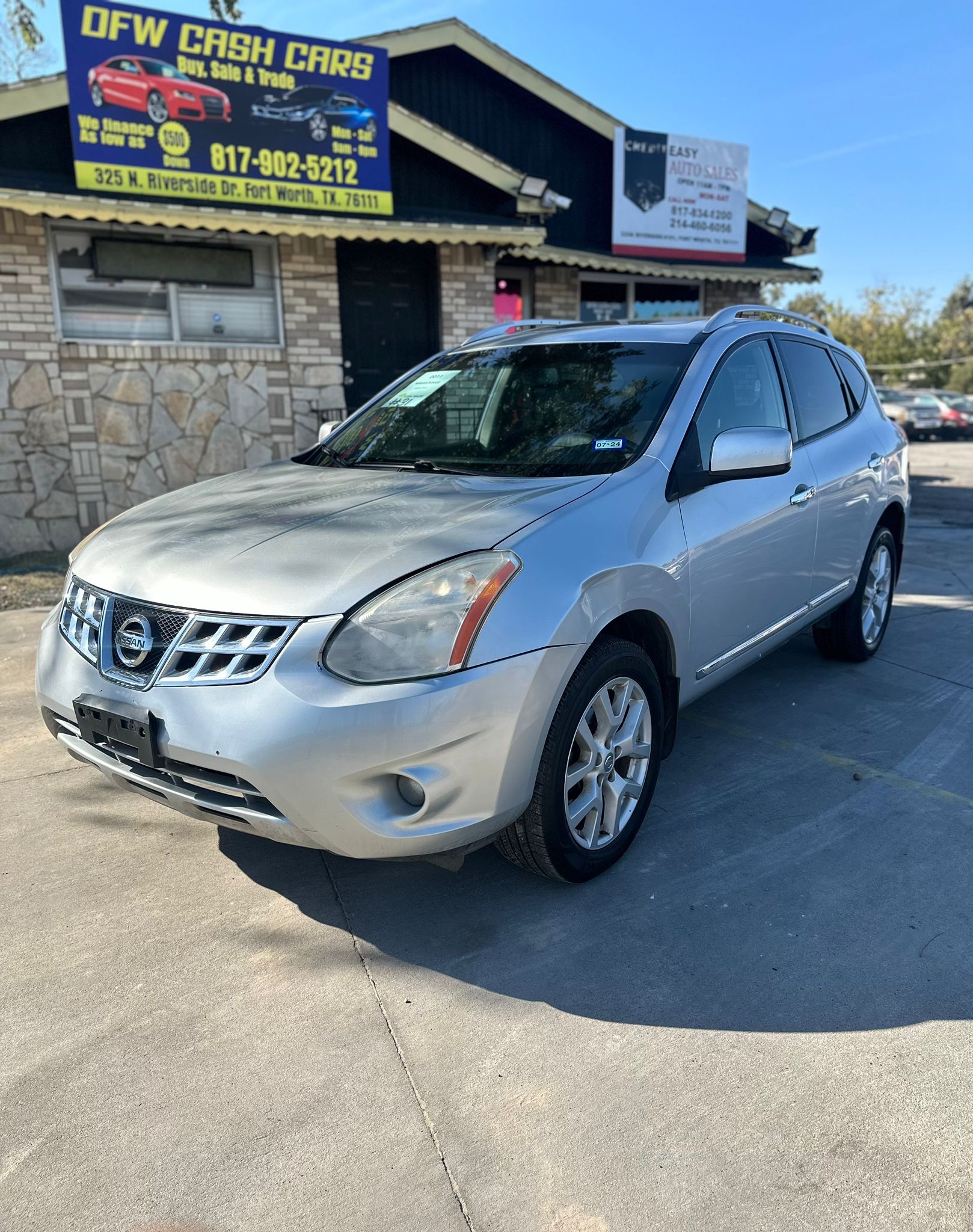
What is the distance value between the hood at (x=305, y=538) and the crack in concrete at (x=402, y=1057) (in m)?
1.00

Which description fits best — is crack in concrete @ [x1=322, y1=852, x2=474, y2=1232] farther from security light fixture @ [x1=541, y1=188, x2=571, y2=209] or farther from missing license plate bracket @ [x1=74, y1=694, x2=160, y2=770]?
security light fixture @ [x1=541, y1=188, x2=571, y2=209]

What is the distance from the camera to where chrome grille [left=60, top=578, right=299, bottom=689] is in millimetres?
2371

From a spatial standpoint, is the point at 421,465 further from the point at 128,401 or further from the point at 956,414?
the point at 956,414

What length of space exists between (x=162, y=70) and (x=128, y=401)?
2917 millimetres

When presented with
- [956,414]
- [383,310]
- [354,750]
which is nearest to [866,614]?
[354,750]

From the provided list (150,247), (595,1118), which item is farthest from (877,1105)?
(150,247)

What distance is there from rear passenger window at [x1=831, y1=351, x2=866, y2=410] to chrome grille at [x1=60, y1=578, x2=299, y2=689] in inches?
145

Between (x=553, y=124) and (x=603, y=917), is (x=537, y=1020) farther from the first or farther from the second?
(x=553, y=124)

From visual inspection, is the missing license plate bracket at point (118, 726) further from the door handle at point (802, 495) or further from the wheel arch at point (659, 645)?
the door handle at point (802, 495)

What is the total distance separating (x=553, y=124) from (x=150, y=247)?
5.84 m

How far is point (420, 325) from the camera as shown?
1075 centimetres

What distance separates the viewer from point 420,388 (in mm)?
4160

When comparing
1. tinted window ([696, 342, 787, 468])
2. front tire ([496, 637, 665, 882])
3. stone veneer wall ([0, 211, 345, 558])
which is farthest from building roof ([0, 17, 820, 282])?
front tire ([496, 637, 665, 882])

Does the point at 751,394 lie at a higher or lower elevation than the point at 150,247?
lower
